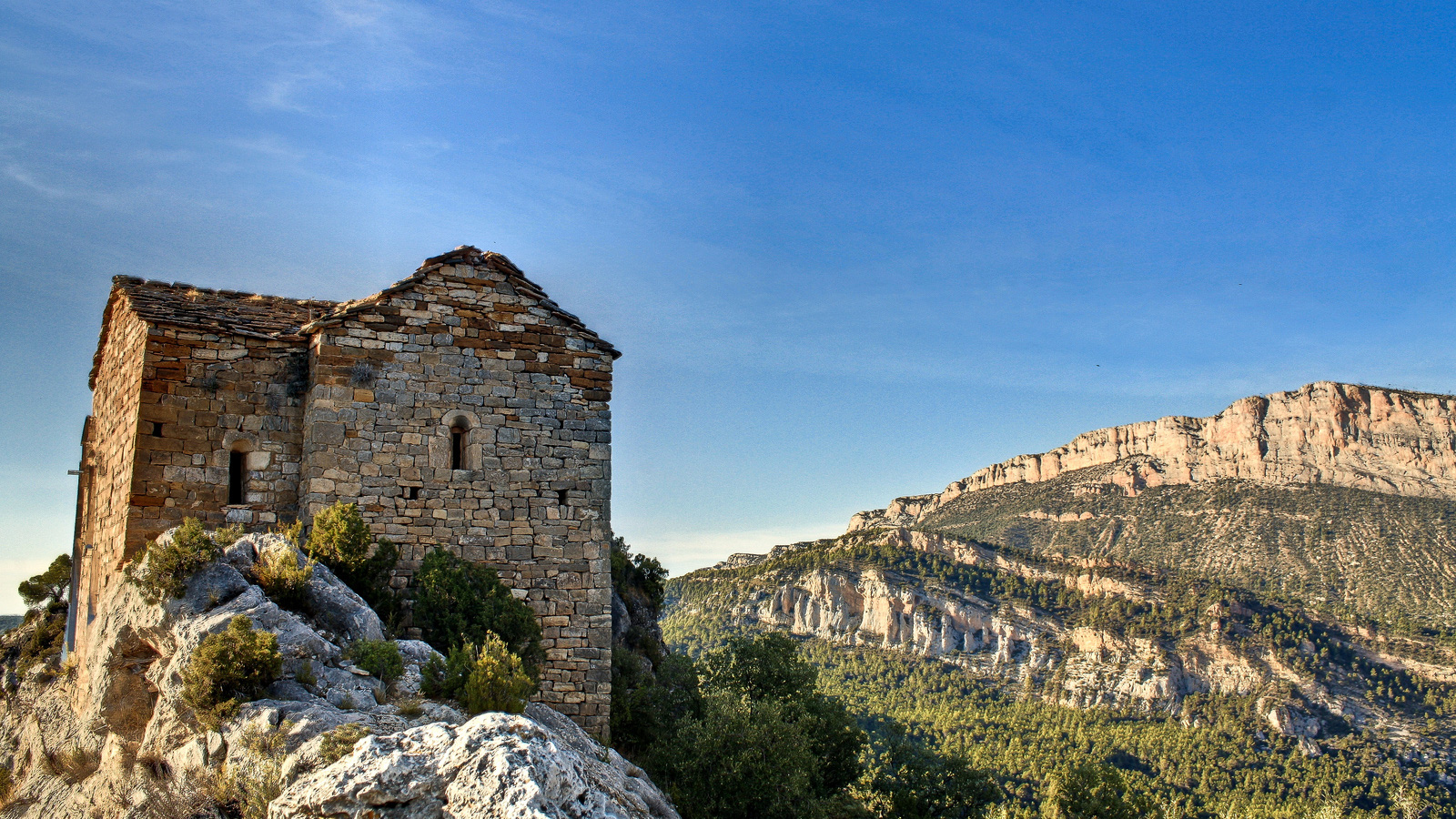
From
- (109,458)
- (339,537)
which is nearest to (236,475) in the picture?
(339,537)

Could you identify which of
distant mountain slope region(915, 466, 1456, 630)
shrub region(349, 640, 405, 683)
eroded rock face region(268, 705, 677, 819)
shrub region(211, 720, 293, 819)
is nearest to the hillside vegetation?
distant mountain slope region(915, 466, 1456, 630)

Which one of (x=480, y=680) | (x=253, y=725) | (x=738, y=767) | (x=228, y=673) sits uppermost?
(x=228, y=673)

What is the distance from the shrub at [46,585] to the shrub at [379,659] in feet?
45.7

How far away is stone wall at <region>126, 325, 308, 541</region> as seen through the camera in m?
13.8

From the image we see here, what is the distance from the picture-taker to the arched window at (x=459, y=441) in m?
14.8

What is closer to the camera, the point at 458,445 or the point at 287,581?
the point at 287,581

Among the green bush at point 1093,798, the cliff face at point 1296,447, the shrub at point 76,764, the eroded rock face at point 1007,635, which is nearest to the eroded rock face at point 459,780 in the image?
the shrub at point 76,764

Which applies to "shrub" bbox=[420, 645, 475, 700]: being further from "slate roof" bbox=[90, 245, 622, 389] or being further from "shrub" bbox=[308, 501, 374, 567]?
"slate roof" bbox=[90, 245, 622, 389]

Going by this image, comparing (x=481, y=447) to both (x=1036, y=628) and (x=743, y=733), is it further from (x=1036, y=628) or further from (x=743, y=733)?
(x=1036, y=628)

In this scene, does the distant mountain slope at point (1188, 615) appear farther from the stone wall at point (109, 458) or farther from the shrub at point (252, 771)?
the shrub at point (252, 771)

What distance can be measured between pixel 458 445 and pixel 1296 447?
5200 inches

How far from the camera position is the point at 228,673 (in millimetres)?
9438

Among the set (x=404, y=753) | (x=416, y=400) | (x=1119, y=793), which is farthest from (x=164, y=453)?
(x=1119, y=793)

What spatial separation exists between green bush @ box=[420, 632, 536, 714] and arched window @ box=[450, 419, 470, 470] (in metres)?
4.29
